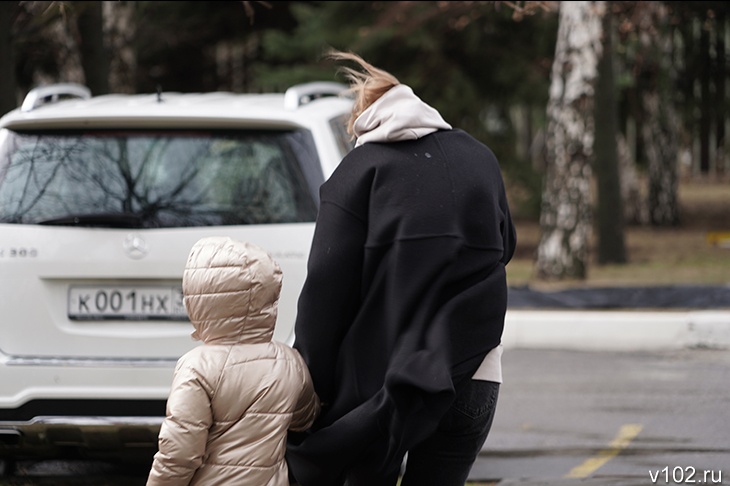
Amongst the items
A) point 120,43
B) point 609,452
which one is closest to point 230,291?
point 609,452

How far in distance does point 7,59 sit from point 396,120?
7339mm

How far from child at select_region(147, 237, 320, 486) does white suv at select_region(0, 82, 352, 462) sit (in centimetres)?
164

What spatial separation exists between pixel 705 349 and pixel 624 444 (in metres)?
3.24

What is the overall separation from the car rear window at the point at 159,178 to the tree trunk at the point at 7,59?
15.6 feet

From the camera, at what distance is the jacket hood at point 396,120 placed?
316cm

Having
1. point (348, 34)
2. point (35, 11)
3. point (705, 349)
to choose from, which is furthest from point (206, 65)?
point (705, 349)

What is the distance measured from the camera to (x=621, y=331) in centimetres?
990

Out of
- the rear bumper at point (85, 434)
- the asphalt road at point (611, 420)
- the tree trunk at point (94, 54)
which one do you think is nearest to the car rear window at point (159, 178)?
the rear bumper at point (85, 434)

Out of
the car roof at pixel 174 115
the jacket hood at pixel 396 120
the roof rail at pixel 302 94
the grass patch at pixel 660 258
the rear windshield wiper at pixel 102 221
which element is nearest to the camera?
the jacket hood at pixel 396 120

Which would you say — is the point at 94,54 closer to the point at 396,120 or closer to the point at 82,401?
the point at 82,401

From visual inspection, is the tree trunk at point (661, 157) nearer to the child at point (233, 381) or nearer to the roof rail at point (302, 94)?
the roof rail at point (302, 94)

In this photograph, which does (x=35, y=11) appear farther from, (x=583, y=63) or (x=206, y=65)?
(x=206, y=65)

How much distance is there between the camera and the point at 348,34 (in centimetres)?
1803

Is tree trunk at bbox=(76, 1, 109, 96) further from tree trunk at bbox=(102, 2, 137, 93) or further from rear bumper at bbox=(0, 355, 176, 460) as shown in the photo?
rear bumper at bbox=(0, 355, 176, 460)
